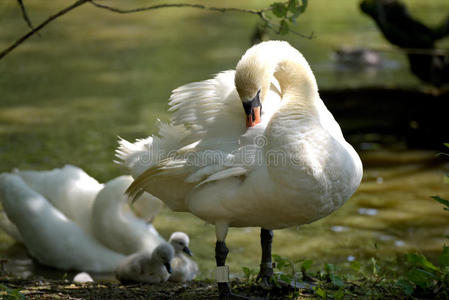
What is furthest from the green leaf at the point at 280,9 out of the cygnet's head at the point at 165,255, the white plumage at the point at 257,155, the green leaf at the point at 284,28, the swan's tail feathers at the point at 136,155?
the cygnet's head at the point at 165,255

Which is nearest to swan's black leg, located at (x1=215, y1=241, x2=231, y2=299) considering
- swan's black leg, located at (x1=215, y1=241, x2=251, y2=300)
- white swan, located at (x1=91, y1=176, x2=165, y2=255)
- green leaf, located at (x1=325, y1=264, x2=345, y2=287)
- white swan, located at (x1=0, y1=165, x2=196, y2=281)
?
swan's black leg, located at (x1=215, y1=241, x2=251, y2=300)

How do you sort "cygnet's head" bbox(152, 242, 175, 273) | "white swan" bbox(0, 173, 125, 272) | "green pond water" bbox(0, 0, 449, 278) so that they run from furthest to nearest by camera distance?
"green pond water" bbox(0, 0, 449, 278) < "white swan" bbox(0, 173, 125, 272) < "cygnet's head" bbox(152, 242, 175, 273)

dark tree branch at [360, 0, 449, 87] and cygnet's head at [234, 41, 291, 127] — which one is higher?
dark tree branch at [360, 0, 449, 87]

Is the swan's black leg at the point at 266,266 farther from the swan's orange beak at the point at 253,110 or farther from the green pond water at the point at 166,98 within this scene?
the green pond water at the point at 166,98

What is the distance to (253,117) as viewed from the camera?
12.6 feet

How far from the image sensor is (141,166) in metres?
4.29

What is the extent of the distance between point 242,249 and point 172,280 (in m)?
1.01

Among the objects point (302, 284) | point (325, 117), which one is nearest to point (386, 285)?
point (302, 284)

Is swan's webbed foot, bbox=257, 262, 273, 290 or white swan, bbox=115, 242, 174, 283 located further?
white swan, bbox=115, 242, 174, 283

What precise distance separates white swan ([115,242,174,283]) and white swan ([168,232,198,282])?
205 mm

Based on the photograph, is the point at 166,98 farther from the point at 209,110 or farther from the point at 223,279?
the point at 223,279

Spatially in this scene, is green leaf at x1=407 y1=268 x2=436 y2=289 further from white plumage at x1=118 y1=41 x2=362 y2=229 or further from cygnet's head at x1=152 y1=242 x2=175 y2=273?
cygnet's head at x1=152 y1=242 x2=175 y2=273

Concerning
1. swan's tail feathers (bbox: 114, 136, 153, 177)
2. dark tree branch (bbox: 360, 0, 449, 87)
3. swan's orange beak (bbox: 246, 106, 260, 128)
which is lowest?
swan's tail feathers (bbox: 114, 136, 153, 177)

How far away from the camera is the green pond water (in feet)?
21.0
